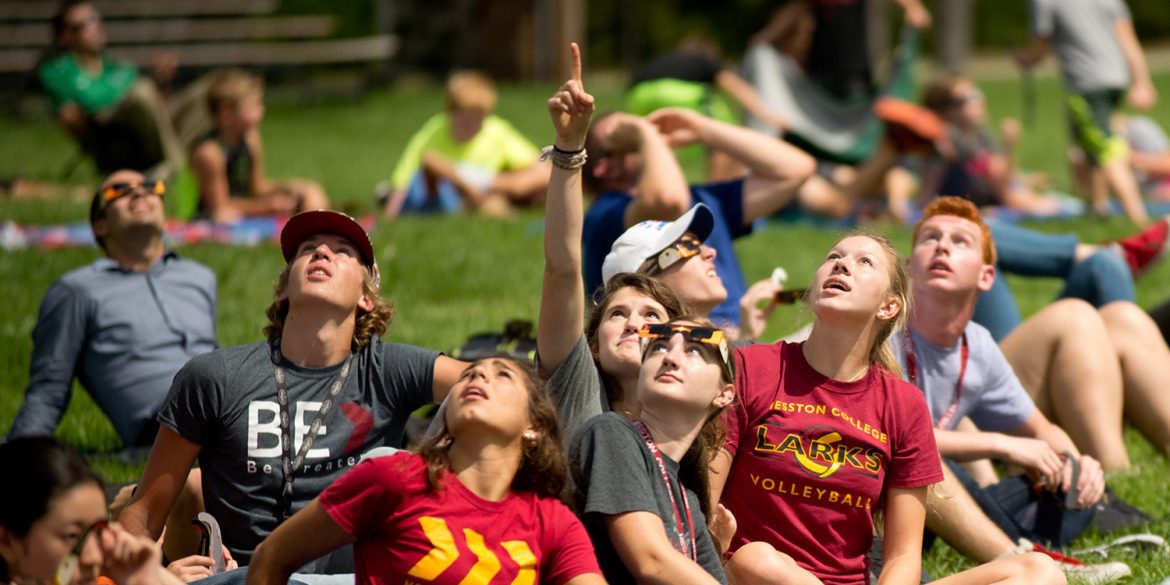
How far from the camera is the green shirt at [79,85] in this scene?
42.3 feet

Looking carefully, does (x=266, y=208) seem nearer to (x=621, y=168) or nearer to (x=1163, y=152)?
(x=621, y=168)

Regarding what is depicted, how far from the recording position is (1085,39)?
12.1 meters

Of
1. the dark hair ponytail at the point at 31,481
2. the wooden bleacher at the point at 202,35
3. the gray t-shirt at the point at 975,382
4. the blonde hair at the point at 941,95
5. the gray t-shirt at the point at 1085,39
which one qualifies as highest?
the dark hair ponytail at the point at 31,481

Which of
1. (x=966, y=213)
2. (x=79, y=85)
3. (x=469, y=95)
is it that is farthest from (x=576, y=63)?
(x=79, y=85)

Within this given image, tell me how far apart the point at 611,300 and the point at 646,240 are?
66 centimetres

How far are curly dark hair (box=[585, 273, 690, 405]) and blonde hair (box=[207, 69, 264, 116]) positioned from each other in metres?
6.67

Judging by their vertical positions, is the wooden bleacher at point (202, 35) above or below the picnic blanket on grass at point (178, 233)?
below

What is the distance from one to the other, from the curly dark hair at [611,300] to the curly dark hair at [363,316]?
2.04 ft

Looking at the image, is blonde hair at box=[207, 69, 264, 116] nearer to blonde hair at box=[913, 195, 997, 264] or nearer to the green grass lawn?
the green grass lawn

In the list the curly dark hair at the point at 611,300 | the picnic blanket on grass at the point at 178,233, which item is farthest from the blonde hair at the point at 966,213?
the picnic blanket on grass at the point at 178,233

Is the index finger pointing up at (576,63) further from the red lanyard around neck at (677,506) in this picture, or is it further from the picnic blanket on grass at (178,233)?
the picnic blanket on grass at (178,233)

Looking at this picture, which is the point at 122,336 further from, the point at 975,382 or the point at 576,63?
the point at 975,382

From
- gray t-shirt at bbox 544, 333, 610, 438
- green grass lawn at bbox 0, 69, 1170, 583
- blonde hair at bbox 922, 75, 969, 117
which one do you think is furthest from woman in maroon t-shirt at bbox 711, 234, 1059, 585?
blonde hair at bbox 922, 75, 969, 117

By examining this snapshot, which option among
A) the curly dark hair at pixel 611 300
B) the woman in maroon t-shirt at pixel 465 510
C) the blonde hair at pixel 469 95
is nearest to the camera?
the woman in maroon t-shirt at pixel 465 510
